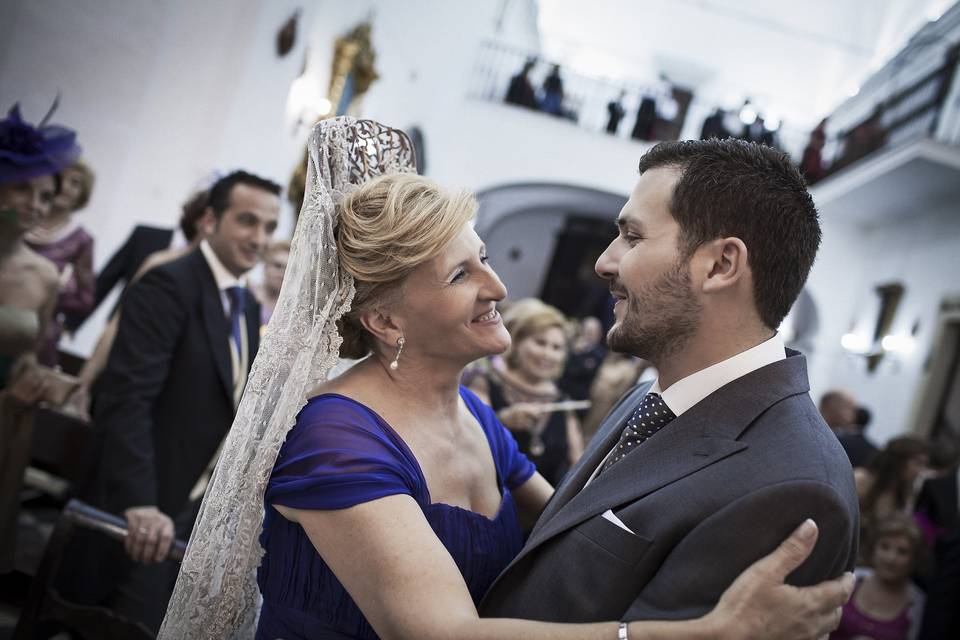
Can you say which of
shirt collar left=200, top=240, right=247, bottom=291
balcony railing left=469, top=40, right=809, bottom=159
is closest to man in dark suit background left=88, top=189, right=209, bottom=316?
shirt collar left=200, top=240, right=247, bottom=291

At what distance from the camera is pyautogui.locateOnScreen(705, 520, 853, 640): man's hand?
135cm

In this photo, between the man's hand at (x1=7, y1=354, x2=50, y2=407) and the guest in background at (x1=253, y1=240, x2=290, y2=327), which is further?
the guest in background at (x1=253, y1=240, x2=290, y2=327)

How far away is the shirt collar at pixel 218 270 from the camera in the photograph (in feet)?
10.1

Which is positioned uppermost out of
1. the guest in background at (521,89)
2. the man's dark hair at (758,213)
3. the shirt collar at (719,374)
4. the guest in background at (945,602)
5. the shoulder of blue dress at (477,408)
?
the guest in background at (521,89)

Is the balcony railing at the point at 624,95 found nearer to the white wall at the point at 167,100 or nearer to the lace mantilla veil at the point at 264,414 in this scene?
the white wall at the point at 167,100

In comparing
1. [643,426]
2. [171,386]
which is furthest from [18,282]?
[643,426]

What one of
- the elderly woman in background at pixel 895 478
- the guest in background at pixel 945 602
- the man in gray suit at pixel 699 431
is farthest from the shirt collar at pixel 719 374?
the elderly woman in background at pixel 895 478

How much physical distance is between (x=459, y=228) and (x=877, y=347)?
1045 cm

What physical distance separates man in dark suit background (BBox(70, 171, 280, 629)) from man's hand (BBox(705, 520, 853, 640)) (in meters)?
1.85

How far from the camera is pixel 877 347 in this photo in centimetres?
1110

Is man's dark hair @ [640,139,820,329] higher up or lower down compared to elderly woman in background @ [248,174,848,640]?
higher up

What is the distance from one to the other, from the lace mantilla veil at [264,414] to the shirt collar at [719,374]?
2.41 ft

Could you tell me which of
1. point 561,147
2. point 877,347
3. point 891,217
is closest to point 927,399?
point 877,347

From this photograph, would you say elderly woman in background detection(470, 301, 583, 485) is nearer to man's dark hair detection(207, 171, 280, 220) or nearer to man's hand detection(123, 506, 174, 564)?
man's dark hair detection(207, 171, 280, 220)
